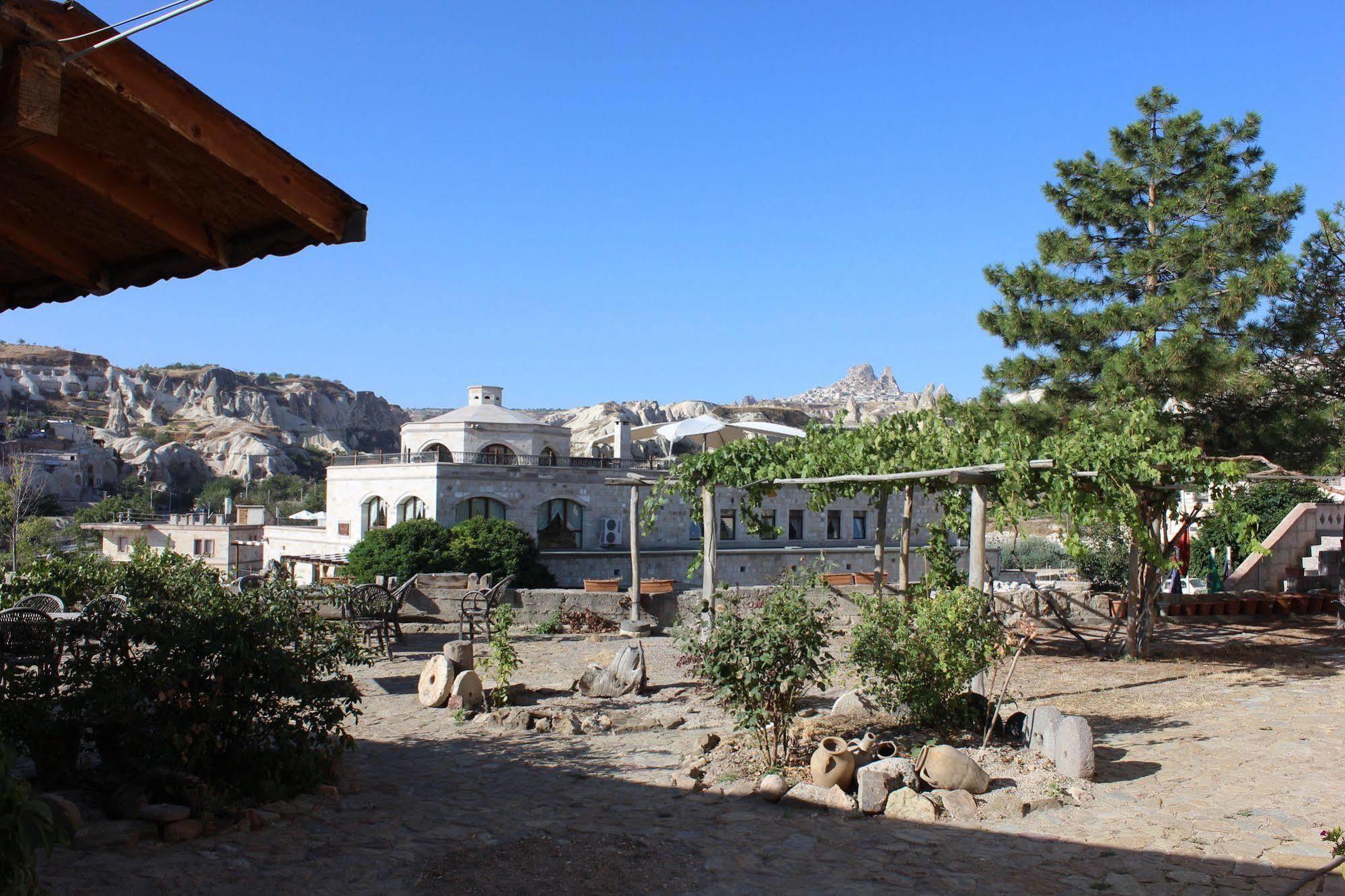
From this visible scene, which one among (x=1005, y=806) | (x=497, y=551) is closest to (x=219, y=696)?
(x=1005, y=806)

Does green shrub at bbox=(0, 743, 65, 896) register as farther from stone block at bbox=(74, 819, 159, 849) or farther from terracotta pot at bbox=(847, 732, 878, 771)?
terracotta pot at bbox=(847, 732, 878, 771)

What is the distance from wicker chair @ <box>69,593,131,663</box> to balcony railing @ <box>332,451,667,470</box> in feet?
76.1

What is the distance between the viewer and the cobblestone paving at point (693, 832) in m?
4.31

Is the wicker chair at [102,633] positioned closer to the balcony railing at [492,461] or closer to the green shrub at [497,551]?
the green shrub at [497,551]

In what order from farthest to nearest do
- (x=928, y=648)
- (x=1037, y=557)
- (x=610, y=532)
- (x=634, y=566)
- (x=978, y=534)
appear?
(x=1037, y=557)
(x=610, y=532)
(x=634, y=566)
(x=978, y=534)
(x=928, y=648)

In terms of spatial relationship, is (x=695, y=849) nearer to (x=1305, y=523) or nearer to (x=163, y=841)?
(x=163, y=841)

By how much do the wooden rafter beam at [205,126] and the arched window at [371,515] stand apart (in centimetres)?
2705

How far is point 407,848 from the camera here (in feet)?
15.5

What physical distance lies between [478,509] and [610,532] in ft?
14.1

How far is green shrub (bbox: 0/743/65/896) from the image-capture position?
92.8 inches

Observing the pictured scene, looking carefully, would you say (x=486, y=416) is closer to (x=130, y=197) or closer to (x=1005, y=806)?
(x=1005, y=806)

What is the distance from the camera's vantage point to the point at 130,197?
11.7 ft

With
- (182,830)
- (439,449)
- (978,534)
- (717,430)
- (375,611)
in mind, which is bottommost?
(182,830)

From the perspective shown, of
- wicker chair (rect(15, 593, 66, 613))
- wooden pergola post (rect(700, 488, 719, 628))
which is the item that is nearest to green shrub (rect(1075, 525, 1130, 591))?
wooden pergola post (rect(700, 488, 719, 628))
